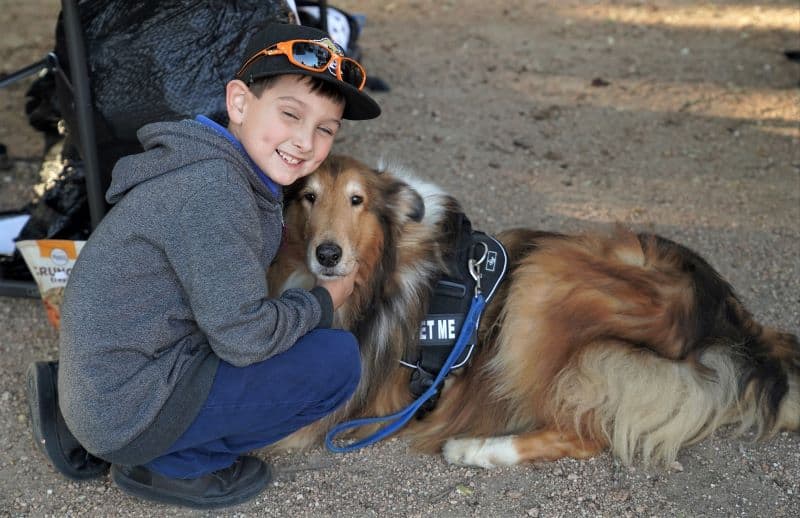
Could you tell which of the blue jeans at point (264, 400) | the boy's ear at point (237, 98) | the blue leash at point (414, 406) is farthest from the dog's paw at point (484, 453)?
the boy's ear at point (237, 98)

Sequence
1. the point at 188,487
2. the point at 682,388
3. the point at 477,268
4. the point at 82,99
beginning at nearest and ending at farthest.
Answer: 1. the point at 188,487
2. the point at 682,388
3. the point at 477,268
4. the point at 82,99

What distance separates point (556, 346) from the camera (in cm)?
294

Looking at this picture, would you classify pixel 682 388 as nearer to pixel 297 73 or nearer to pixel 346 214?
pixel 346 214

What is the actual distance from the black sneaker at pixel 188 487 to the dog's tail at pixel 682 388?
1.18 meters

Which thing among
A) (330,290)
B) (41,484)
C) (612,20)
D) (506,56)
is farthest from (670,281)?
(612,20)

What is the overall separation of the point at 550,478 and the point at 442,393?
1.71ft

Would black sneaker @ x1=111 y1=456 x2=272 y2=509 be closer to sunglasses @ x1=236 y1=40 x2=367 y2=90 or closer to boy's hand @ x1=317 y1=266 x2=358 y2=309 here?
boy's hand @ x1=317 y1=266 x2=358 y2=309

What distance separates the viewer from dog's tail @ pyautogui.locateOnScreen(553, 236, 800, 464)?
2.85 meters

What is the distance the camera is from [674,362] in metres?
2.87

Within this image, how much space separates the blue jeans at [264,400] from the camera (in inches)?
94.3

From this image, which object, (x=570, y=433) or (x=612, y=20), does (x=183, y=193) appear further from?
(x=612, y=20)

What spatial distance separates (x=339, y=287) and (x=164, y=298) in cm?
60

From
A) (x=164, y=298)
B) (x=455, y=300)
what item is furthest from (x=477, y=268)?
(x=164, y=298)

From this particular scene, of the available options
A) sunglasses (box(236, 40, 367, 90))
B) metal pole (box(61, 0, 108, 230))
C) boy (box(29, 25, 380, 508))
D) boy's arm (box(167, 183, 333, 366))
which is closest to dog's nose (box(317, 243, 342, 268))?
boy (box(29, 25, 380, 508))
